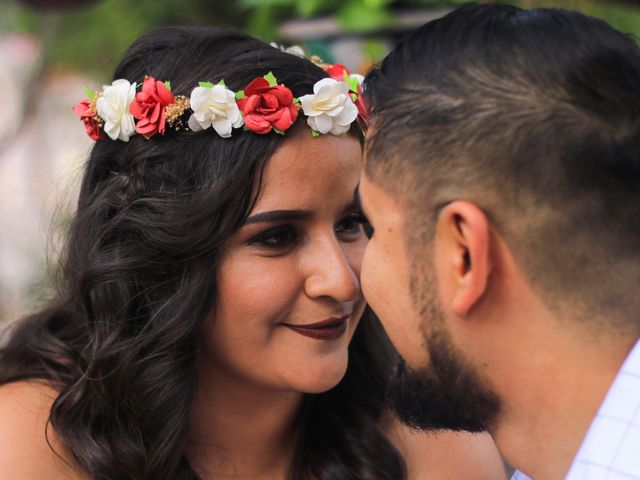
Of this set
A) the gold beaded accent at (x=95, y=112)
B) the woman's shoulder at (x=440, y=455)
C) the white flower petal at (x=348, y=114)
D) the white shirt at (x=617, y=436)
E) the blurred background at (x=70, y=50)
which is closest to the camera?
the white shirt at (x=617, y=436)

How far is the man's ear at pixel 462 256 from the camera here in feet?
5.84

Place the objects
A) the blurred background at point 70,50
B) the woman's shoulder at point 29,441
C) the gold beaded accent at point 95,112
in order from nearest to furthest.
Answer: the woman's shoulder at point 29,441
the gold beaded accent at point 95,112
the blurred background at point 70,50

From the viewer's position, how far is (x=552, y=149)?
1767 millimetres

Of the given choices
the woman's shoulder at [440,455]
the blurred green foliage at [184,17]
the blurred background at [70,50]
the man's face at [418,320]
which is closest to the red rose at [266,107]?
the man's face at [418,320]

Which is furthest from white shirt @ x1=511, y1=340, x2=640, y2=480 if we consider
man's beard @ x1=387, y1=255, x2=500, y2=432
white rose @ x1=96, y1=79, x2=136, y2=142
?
white rose @ x1=96, y1=79, x2=136, y2=142

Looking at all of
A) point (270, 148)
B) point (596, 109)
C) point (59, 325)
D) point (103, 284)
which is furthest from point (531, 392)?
point (59, 325)

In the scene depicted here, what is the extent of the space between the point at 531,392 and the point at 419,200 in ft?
1.47

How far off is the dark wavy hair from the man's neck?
0.97 metres

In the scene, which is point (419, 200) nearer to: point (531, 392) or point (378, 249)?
point (378, 249)

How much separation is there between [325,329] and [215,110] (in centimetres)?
68

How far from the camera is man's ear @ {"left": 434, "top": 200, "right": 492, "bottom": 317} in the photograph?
5.84 ft

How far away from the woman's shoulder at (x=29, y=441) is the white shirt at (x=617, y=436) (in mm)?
1468

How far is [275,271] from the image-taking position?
256cm

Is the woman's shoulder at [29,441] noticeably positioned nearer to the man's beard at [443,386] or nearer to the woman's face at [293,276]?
the woman's face at [293,276]
